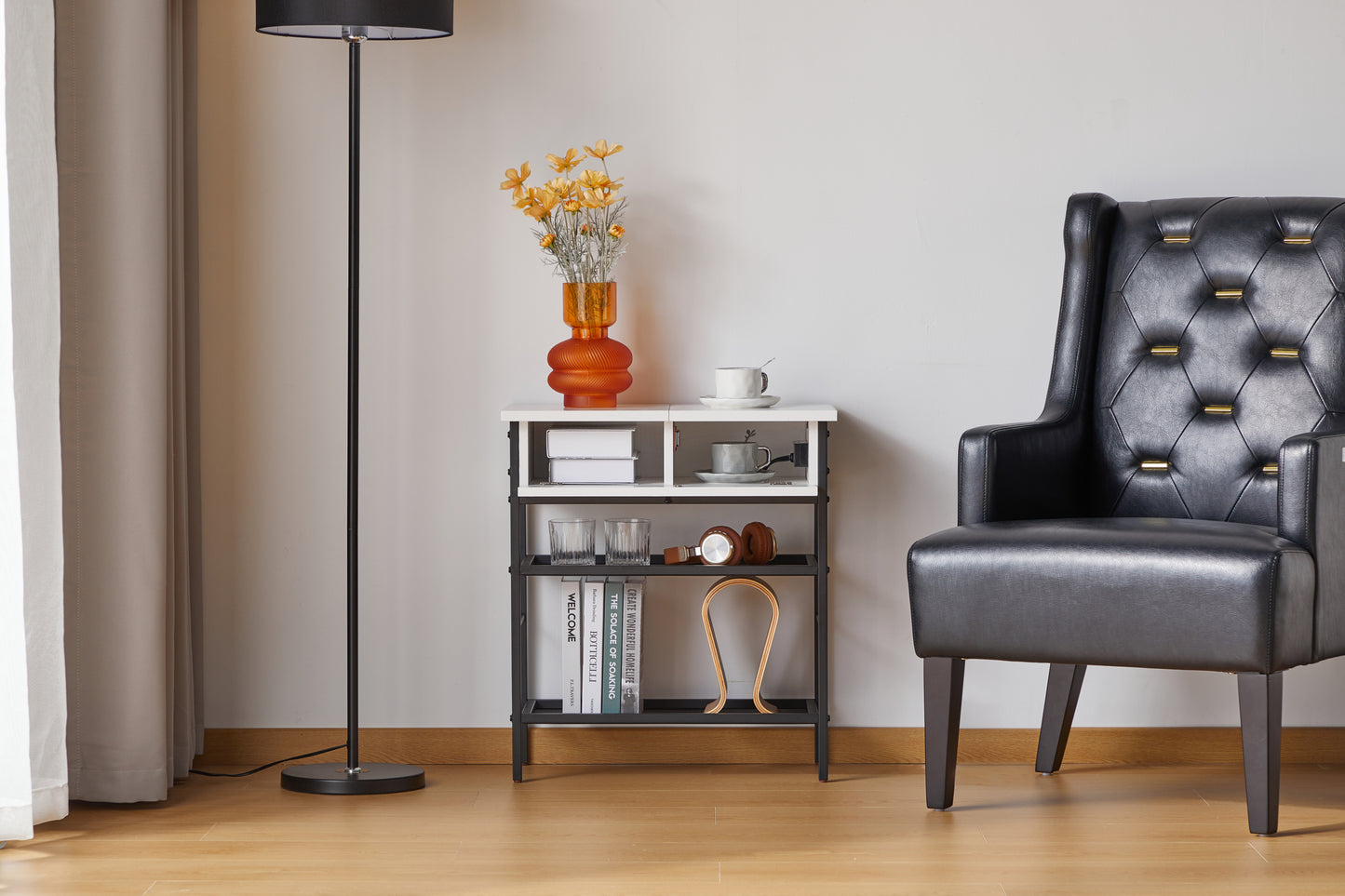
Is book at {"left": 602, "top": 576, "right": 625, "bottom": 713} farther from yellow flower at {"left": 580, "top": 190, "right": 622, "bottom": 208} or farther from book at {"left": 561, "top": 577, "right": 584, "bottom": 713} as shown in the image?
yellow flower at {"left": 580, "top": 190, "right": 622, "bottom": 208}

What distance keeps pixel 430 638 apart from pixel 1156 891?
1.46 metres

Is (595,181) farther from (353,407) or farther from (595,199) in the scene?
(353,407)

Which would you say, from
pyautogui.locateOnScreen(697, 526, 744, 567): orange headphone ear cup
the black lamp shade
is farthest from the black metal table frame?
the black lamp shade

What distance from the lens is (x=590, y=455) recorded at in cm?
250

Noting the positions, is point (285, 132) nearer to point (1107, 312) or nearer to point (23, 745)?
point (23, 745)

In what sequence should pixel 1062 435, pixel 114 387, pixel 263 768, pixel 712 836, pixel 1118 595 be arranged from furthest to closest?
1. pixel 263 768
2. pixel 1062 435
3. pixel 114 387
4. pixel 712 836
5. pixel 1118 595

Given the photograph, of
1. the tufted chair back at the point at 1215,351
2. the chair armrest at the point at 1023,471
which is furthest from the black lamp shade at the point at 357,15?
the tufted chair back at the point at 1215,351

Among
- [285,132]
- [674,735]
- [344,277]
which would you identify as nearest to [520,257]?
[344,277]

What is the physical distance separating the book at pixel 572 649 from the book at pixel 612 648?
0.16ft

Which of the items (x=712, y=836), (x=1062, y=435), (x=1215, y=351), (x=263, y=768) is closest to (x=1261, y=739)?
(x=1062, y=435)

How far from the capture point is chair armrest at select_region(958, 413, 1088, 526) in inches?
89.8

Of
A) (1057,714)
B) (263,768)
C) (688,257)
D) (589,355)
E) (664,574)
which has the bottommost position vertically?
(263,768)

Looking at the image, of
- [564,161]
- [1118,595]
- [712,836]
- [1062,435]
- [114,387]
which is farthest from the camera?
[564,161]

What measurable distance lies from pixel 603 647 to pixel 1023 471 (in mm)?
839
